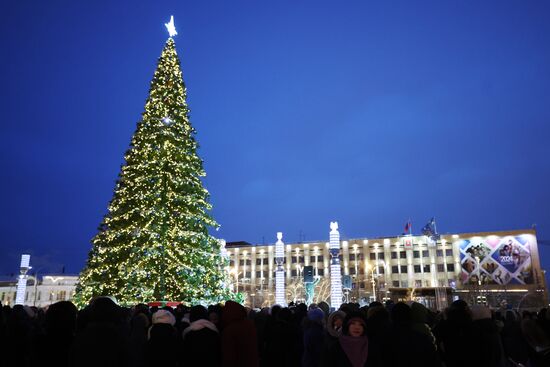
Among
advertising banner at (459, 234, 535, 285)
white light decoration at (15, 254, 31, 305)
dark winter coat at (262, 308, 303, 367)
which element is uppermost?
advertising banner at (459, 234, 535, 285)

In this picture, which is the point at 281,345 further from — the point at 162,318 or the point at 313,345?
the point at 162,318

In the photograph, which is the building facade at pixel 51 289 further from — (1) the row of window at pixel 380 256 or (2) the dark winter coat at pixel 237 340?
(2) the dark winter coat at pixel 237 340

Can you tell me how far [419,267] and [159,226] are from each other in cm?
7135

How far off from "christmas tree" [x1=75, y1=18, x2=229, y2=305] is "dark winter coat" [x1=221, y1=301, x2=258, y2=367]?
16.2 metres

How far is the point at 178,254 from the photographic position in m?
21.9

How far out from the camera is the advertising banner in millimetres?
72688

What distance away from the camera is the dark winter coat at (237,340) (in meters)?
5.44

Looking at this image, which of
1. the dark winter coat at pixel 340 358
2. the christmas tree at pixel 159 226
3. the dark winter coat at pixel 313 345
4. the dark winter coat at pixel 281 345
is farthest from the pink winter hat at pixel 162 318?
the christmas tree at pixel 159 226

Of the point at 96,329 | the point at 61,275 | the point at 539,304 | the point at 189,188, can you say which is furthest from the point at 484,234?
the point at 96,329

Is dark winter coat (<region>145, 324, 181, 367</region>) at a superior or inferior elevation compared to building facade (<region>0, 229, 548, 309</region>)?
inferior

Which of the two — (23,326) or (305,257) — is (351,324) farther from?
(305,257)

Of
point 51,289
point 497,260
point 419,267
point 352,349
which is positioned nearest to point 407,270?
point 419,267

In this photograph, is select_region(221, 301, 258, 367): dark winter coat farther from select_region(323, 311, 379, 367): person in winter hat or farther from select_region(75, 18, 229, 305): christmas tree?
select_region(75, 18, 229, 305): christmas tree

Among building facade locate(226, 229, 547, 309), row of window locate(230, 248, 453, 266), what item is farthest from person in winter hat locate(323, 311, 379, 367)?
row of window locate(230, 248, 453, 266)
